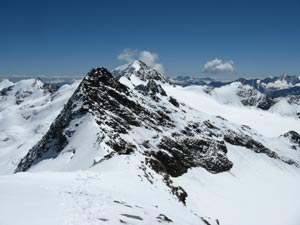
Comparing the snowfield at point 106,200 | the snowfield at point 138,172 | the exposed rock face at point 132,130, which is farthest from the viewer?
the exposed rock face at point 132,130

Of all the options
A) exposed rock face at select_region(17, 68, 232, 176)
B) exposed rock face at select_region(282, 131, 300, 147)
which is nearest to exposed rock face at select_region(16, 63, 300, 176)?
exposed rock face at select_region(17, 68, 232, 176)

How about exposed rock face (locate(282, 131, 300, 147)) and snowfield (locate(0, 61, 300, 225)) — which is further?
exposed rock face (locate(282, 131, 300, 147))

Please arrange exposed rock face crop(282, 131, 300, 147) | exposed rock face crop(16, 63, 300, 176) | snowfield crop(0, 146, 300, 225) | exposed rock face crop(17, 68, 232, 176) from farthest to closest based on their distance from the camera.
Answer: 1. exposed rock face crop(282, 131, 300, 147)
2. exposed rock face crop(17, 68, 232, 176)
3. exposed rock face crop(16, 63, 300, 176)
4. snowfield crop(0, 146, 300, 225)

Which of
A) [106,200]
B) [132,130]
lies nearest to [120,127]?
[132,130]

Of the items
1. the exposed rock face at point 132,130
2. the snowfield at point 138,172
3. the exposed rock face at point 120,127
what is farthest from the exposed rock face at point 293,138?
the exposed rock face at point 120,127

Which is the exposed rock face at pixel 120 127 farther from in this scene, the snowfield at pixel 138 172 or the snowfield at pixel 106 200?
the snowfield at pixel 106 200

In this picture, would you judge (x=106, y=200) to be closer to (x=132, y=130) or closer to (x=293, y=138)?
(x=132, y=130)

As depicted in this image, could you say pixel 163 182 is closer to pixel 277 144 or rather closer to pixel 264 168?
pixel 264 168

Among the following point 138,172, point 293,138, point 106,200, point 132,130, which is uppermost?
point 293,138

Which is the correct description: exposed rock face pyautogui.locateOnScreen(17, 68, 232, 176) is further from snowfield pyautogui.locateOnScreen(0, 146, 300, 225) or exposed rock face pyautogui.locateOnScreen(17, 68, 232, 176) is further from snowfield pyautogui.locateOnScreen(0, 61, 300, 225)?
snowfield pyautogui.locateOnScreen(0, 146, 300, 225)

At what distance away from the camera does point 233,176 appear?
336 feet

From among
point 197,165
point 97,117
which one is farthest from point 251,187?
point 97,117

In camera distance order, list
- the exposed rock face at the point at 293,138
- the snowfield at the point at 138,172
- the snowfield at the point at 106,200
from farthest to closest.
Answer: the exposed rock face at the point at 293,138 < the snowfield at the point at 138,172 < the snowfield at the point at 106,200

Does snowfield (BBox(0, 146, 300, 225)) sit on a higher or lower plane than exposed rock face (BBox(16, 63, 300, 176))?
lower
